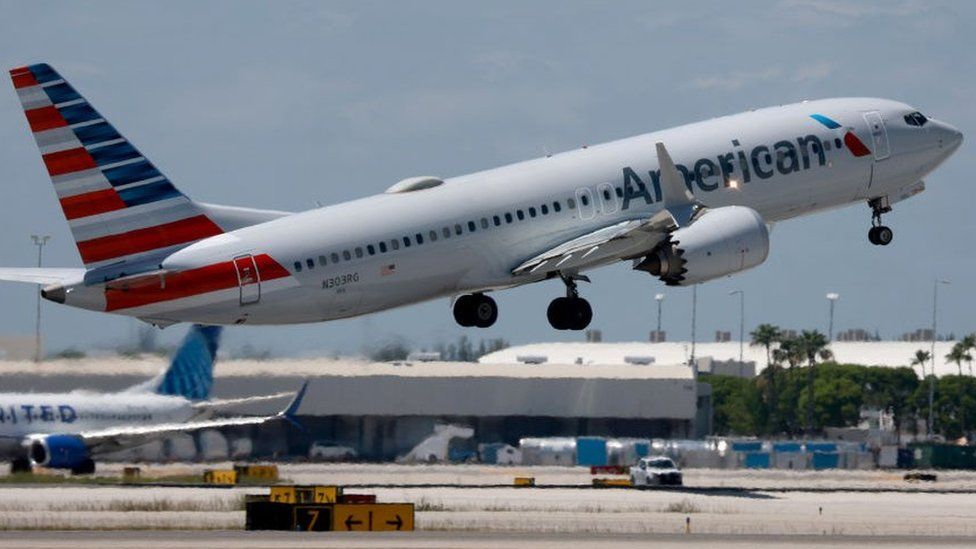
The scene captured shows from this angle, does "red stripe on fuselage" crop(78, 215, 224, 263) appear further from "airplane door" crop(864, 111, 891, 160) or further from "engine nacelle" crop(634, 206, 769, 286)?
"airplane door" crop(864, 111, 891, 160)

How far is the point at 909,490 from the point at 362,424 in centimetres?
3313

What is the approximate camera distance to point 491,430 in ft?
433

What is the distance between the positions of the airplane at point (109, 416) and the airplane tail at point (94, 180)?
3086cm

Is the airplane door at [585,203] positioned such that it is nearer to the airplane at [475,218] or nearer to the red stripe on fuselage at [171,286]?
the airplane at [475,218]

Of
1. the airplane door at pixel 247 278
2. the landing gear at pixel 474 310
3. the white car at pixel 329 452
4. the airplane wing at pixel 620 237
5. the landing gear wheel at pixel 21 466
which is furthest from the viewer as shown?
the white car at pixel 329 452

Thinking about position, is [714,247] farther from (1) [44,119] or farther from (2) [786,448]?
(2) [786,448]

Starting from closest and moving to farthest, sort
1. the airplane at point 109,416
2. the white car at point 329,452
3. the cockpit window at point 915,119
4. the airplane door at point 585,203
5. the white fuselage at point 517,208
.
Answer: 1. the white fuselage at point 517,208
2. the airplane door at point 585,203
3. the cockpit window at point 915,119
4. the airplane at point 109,416
5. the white car at point 329,452

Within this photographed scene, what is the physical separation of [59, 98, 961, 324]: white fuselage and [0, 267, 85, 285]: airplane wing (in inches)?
31.4

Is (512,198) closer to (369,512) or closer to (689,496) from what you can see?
(369,512)

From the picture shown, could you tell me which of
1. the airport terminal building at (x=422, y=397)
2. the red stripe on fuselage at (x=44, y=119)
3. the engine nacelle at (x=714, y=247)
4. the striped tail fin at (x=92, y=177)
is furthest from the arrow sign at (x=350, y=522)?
the airport terminal building at (x=422, y=397)

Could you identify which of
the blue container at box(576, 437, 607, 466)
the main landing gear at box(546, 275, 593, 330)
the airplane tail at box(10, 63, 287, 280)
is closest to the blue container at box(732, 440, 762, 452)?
the blue container at box(576, 437, 607, 466)

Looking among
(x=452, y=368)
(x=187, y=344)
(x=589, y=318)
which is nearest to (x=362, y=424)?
(x=452, y=368)

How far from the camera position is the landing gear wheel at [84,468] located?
100 metres

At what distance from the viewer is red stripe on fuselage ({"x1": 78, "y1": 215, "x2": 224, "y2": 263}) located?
6450 centimetres
